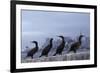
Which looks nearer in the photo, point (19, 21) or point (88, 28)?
point (19, 21)

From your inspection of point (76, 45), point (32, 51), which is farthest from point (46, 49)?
point (76, 45)

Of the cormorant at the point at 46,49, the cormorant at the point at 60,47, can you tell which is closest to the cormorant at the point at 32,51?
the cormorant at the point at 46,49

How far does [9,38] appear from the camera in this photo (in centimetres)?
161

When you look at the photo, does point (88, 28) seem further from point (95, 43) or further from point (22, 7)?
point (22, 7)

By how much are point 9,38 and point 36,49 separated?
9.9 inches

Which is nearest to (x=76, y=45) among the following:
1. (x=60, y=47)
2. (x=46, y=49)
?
(x=60, y=47)

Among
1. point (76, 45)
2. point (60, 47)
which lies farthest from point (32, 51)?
point (76, 45)

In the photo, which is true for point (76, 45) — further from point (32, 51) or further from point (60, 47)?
point (32, 51)

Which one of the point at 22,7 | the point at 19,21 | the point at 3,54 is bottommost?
the point at 3,54

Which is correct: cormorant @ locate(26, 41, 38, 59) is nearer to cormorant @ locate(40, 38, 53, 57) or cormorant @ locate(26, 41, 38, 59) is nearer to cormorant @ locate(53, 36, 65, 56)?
cormorant @ locate(40, 38, 53, 57)

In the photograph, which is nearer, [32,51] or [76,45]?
[32,51]

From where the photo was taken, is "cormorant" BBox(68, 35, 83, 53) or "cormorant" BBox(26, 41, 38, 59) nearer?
"cormorant" BBox(26, 41, 38, 59)

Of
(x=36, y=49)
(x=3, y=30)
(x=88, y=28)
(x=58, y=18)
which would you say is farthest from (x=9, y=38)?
(x=88, y=28)

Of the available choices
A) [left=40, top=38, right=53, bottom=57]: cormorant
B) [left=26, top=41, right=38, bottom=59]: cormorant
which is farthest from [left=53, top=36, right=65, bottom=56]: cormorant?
[left=26, top=41, right=38, bottom=59]: cormorant
